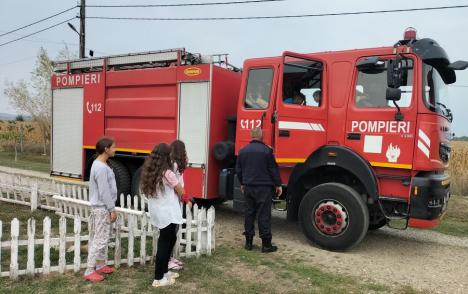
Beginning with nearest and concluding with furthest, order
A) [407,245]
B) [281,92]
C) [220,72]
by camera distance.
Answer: [281,92] → [407,245] → [220,72]

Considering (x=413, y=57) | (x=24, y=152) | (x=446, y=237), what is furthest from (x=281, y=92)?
(x=24, y=152)

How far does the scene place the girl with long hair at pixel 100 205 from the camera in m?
4.84

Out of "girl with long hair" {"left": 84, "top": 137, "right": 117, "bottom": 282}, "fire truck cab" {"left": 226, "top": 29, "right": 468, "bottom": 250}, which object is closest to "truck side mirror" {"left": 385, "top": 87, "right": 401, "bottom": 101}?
"fire truck cab" {"left": 226, "top": 29, "right": 468, "bottom": 250}

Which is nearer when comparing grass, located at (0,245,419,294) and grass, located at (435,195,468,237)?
grass, located at (0,245,419,294)

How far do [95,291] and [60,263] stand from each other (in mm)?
656

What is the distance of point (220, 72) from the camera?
7664mm

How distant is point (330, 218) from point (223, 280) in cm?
209

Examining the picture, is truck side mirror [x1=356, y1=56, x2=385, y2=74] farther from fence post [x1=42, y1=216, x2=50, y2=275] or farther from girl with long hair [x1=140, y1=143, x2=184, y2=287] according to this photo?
fence post [x1=42, y1=216, x2=50, y2=275]

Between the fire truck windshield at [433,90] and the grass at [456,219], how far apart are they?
9.66ft

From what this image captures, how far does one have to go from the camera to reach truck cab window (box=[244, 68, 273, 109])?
22.7 feet

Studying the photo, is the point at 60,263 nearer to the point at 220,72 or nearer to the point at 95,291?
the point at 95,291

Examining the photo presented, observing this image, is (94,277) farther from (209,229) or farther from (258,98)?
(258,98)

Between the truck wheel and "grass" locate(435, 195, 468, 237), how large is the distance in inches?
122

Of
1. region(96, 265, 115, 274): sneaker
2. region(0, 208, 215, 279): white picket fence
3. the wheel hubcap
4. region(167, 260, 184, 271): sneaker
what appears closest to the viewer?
region(0, 208, 215, 279): white picket fence
